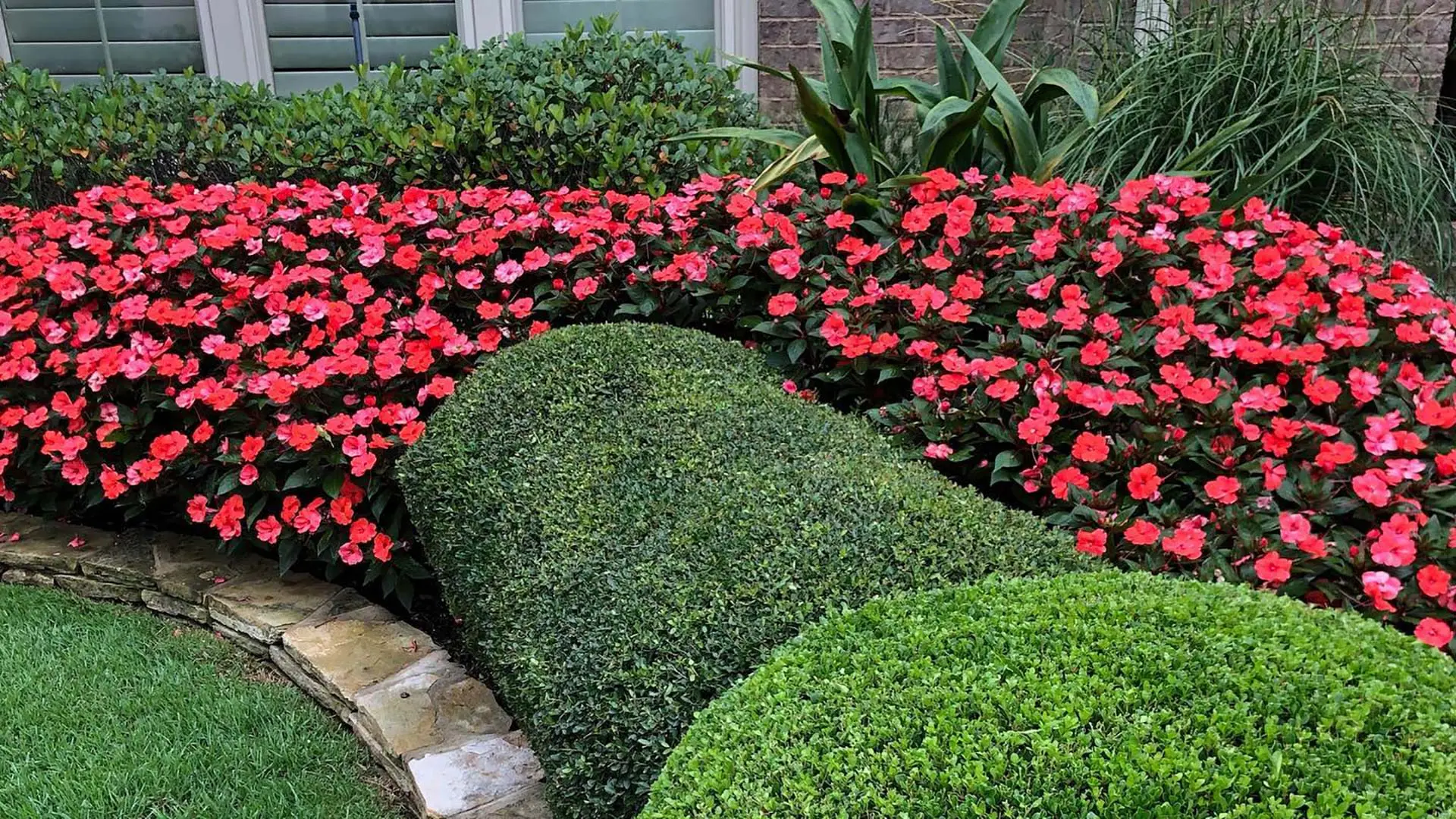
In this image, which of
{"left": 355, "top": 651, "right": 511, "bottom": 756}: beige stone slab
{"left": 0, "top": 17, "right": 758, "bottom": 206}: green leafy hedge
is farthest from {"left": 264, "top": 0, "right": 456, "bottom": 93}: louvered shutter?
{"left": 355, "top": 651, "right": 511, "bottom": 756}: beige stone slab

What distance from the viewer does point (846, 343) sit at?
7.85 ft

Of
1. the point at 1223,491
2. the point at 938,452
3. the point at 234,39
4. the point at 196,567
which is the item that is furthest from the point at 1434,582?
the point at 234,39

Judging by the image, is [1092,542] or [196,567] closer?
[1092,542]

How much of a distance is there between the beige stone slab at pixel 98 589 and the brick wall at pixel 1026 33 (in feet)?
12.1

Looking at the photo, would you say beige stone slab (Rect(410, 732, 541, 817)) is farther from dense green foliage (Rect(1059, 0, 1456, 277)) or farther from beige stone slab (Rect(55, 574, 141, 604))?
dense green foliage (Rect(1059, 0, 1456, 277))

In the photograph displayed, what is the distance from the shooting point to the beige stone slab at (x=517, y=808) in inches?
73.7

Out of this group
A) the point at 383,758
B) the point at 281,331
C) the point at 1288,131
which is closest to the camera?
the point at 383,758

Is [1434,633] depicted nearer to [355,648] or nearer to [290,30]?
[355,648]

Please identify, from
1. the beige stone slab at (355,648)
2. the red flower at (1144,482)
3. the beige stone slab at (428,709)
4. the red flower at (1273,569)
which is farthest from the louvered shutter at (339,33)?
the red flower at (1273,569)

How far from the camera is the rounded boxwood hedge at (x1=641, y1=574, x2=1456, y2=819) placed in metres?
1.06

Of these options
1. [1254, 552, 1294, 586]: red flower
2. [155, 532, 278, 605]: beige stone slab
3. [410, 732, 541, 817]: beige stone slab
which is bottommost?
[155, 532, 278, 605]: beige stone slab

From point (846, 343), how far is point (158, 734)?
1759 mm

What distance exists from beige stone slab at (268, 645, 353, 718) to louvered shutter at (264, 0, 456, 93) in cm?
383

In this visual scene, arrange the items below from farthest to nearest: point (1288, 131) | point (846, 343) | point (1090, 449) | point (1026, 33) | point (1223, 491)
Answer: point (1026, 33) < point (1288, 131) < point (846, 343) < point (1090, 449) < point (1223, 491)
